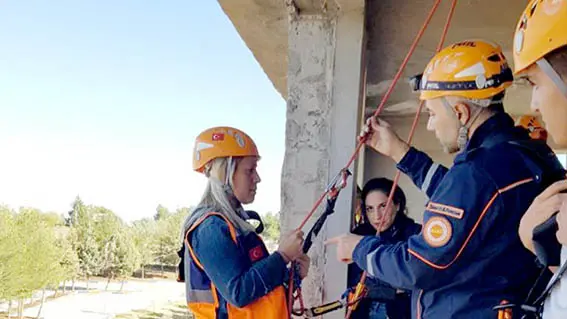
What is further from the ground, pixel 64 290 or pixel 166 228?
pixel 166 228

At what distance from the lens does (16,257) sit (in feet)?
144

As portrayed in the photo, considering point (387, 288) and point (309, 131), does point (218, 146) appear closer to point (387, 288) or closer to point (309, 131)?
point (309, 131)

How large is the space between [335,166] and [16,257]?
46.9m

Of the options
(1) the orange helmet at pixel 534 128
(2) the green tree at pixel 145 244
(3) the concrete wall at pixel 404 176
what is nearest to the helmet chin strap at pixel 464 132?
(1) the orange helmet at pixel 534 128

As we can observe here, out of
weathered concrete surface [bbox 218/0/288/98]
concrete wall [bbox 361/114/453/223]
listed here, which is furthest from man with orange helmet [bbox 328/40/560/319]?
concrete wall [bbox 361/114/453/223]

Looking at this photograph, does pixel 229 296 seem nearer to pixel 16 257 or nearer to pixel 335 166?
pixel 335 166

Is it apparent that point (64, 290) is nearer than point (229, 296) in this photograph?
No

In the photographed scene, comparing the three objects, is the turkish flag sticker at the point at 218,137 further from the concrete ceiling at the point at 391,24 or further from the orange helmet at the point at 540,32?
the orange helmet at the point at 540,32

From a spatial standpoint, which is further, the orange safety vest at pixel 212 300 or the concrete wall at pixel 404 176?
the concrete wall at pixel 404 176

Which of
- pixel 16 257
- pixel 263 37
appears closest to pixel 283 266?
pixel 263 37

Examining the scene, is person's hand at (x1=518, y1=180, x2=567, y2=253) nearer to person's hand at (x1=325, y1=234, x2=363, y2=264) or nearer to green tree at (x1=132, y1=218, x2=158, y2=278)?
person's hand at (x1=325, y1=234, x2=363, y2=264)

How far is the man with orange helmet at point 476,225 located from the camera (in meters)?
1.58

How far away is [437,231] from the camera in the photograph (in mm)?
1603

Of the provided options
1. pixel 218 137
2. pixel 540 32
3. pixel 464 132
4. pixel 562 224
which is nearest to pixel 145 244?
pixel 218 137
